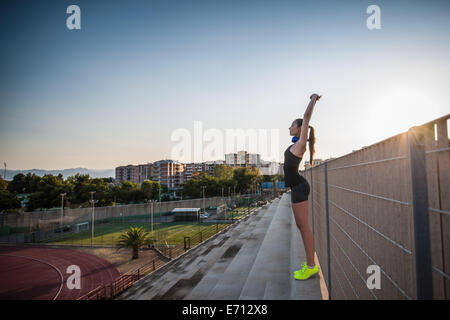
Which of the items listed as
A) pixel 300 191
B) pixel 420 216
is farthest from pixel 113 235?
pixel 420 216

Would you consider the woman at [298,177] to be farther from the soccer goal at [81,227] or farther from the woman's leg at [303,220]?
the soccer goal at [81,227]

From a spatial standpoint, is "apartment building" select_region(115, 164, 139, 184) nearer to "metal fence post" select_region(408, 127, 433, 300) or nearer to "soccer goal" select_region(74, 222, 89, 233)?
"soccer goal" select_region(74, 222, 89, 233)

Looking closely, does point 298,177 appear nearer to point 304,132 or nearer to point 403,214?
point 304,132

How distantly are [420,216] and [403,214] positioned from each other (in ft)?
0.56

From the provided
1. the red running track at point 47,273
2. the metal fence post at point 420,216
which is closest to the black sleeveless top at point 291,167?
the metal fence post at point 420,216

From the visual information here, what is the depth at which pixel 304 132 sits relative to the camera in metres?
Result: 2.48

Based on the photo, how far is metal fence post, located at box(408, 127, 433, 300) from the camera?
84 centimetres

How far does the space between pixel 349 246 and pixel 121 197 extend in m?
51.6

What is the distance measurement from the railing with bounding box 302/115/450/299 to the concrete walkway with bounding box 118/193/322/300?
1.58 m

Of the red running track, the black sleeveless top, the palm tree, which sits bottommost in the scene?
the red running track

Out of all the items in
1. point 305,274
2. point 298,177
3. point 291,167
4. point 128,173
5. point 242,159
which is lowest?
point 305,274

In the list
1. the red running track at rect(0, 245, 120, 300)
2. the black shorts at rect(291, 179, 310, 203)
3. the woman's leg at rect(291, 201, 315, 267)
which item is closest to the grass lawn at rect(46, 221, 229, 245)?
the red running track at rect(0, 245, 120, 300)

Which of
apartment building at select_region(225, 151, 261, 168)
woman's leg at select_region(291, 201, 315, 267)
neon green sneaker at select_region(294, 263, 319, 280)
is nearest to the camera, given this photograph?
woman's leg at select_region(291, 201, 315, 267)

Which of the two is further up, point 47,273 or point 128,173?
point 128,173
